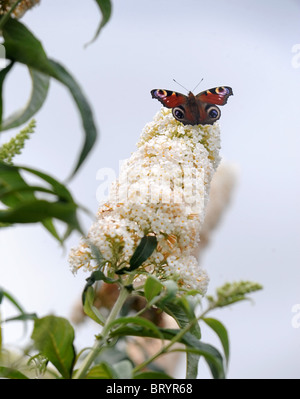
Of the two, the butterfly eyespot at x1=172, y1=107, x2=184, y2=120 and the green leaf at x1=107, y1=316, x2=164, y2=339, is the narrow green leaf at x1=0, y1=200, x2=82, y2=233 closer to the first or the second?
the green leaf at x1=107, y1=316, x2=164, y2=339

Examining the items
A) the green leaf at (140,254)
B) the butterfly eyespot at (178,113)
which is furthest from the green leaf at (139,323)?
the butterfly eyespot at (178,113)

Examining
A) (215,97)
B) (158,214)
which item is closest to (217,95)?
(215,97)

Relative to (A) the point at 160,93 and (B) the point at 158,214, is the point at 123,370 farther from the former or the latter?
(A) the point at 160,93

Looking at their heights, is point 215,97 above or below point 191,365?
above

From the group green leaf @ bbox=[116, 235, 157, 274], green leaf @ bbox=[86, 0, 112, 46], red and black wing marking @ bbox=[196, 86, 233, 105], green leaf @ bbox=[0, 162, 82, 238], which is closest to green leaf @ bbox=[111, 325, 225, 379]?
green leaf @ bbox=[116, 235, 157, 274]

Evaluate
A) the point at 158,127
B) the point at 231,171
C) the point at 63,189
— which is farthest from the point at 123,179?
the point at 231,171
